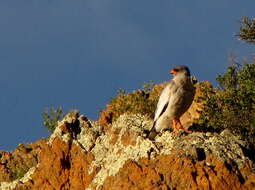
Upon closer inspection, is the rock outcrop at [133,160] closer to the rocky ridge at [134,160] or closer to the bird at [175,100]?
the rocky ridge at [134,160]

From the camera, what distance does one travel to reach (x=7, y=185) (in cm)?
2377

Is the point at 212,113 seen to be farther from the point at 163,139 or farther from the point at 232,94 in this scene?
the point at 163,139

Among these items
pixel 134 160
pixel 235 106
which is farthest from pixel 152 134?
pixel 235 106

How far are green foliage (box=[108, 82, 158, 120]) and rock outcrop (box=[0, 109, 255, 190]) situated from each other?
1163 cm

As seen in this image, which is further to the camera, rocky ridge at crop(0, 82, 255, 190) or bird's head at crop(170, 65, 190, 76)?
bird's head at crop(170, 65, 190, 76)

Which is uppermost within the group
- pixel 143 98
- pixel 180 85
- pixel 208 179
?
pixel 143 98

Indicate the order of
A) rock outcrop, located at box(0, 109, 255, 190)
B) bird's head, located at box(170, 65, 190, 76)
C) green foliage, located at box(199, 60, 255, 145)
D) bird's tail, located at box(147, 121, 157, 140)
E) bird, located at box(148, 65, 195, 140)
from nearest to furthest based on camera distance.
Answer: rock outcrop, located at box(0, 109, 255, 190), bird's tail, located at box(147, 121, 157, 140), bird, located at box(148, 65, 195, 140), bird's head, located at box(170, 65, 190, 76), green foliage, located at box(199, 60, 255, 145)

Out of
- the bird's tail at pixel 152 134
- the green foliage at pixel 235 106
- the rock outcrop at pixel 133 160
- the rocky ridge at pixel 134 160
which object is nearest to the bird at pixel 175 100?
the rocky ridge at pixel 134 160

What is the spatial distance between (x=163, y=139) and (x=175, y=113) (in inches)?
158

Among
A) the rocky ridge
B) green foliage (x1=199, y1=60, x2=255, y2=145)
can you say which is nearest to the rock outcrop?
the rocky ridge

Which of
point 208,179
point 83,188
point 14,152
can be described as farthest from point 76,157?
point 14,152

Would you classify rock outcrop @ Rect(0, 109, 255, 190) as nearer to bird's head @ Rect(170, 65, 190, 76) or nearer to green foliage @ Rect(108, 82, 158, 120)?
bird's head @ Rect(170, 65, 190, 76)

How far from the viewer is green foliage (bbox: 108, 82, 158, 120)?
36344 millimetres

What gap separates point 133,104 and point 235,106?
710 centimetres
